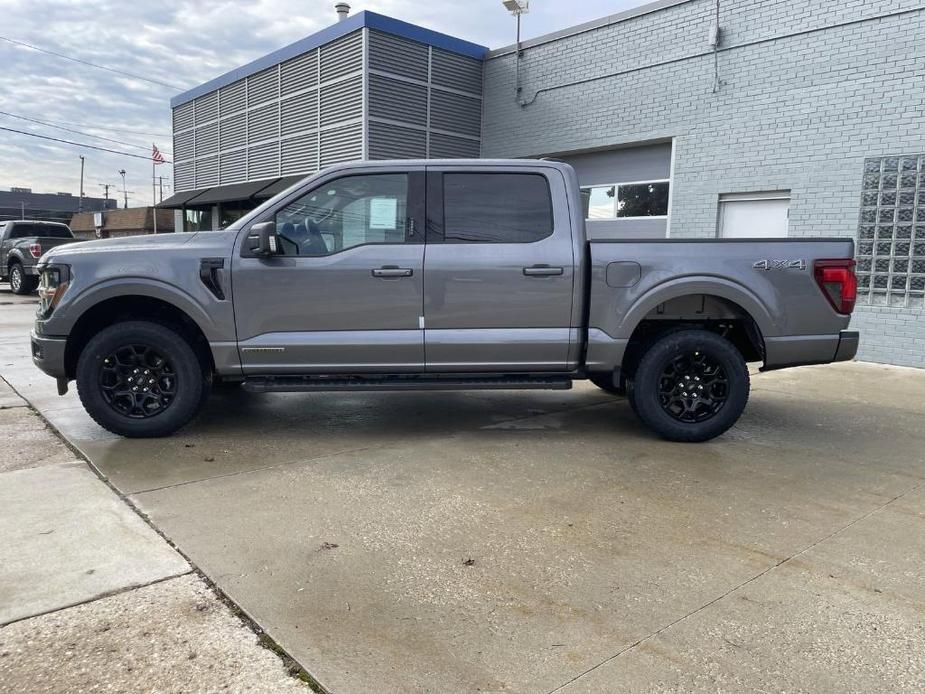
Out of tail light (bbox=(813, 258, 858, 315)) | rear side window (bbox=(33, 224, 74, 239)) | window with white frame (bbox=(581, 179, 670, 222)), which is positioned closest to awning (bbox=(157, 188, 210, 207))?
rear side window (bbox=(33, 224, 74, 239))

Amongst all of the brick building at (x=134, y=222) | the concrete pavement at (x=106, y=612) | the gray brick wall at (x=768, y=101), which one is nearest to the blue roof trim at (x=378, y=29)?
the gray brick wall at (x=768, y=101)

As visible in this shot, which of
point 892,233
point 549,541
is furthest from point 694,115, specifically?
point 549,541

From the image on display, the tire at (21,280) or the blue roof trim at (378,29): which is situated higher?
the blue roof trim at (378,29)

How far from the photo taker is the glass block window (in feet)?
29.3

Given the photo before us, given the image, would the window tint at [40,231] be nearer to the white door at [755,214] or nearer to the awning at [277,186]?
the awning at [277,186]

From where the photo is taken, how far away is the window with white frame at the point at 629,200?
1200 centimetres

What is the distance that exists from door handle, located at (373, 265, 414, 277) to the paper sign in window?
1.10ft

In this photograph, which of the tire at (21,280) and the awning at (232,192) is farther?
the tire at (21,280)

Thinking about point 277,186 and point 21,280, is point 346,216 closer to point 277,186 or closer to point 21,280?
point 277,186

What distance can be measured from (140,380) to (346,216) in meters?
1.92

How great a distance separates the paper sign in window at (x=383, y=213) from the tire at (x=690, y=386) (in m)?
2.15

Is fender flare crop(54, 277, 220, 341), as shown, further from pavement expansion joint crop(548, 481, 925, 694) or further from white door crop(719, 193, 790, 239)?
white door crop(719, 193, 790, 239)

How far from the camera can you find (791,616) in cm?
279

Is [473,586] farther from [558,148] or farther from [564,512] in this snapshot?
[558,148]
